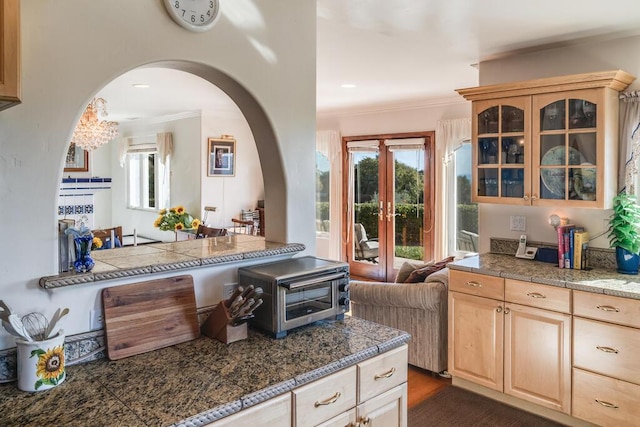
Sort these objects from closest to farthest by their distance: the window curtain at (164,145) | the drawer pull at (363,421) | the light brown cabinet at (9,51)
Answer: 1. the light brown cabinet at (9,51)
2. the drawer pull at (363,421)
3. the window curtain at (164,145)

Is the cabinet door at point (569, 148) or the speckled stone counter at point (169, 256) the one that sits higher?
the cabinet door at point (569, 148)

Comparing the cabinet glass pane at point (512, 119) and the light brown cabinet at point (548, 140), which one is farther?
the cabinet glass pane at point (512, 119)

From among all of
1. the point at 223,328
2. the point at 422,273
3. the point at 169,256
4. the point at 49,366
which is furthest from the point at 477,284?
the point at 49,366

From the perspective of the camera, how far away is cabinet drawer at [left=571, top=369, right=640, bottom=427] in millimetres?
2619

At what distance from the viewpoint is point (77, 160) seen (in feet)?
25.2

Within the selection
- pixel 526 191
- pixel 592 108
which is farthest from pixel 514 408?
pixel 592 108

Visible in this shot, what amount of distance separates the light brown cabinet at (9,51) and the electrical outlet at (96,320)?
80cm

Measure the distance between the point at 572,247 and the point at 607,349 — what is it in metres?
0.72

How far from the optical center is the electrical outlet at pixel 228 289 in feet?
7.01

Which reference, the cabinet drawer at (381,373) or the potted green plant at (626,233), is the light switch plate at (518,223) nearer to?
the potted green plant at (626,233)

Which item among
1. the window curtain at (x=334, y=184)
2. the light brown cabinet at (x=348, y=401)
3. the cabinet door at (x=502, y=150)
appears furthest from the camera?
the window curtain at (x=334, y=184)

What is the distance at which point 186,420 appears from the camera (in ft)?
4.26

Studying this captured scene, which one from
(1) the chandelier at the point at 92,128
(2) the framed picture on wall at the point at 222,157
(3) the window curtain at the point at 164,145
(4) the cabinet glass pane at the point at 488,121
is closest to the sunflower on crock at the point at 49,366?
(4) the cabinet glass pane at the point at 488,121

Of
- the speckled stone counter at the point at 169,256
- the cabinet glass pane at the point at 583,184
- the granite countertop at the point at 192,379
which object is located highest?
the cabinet glass pane at the point at 583,184
